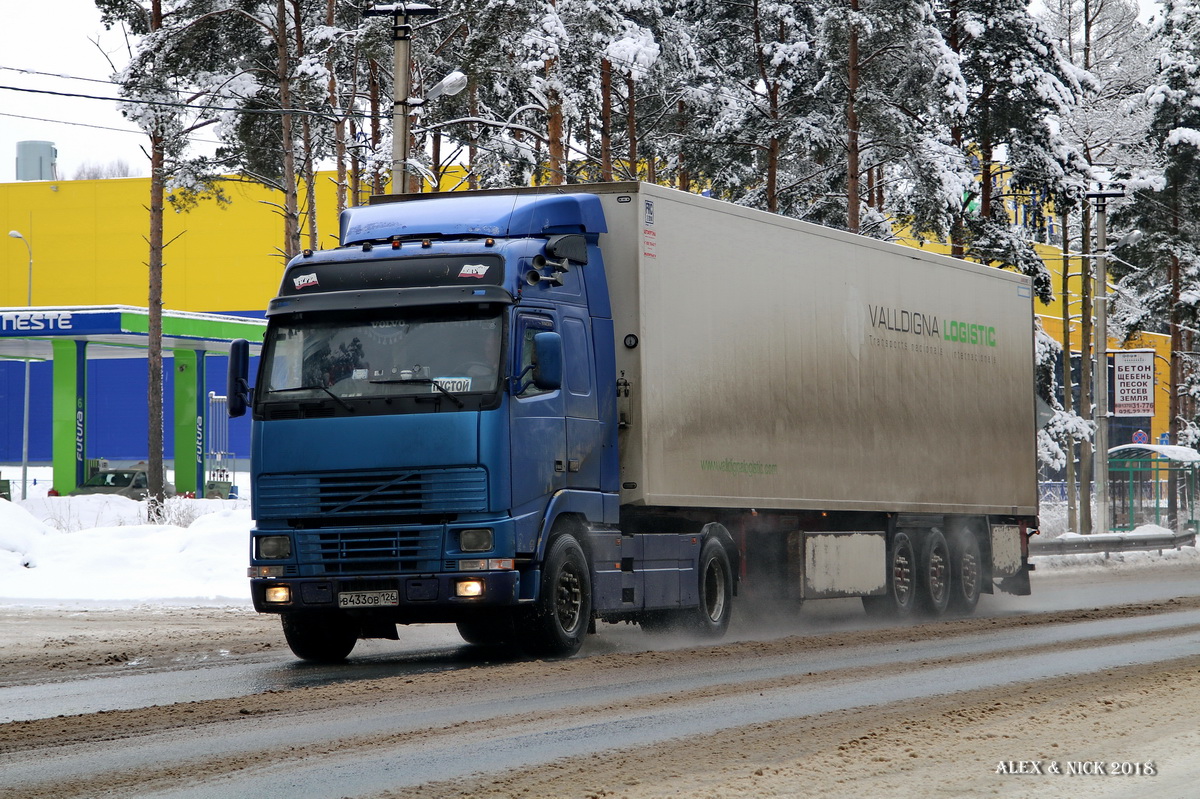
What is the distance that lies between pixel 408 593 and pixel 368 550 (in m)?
0.47

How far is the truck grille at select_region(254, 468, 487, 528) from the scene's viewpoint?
1176cm

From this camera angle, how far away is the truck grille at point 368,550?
38.9ft

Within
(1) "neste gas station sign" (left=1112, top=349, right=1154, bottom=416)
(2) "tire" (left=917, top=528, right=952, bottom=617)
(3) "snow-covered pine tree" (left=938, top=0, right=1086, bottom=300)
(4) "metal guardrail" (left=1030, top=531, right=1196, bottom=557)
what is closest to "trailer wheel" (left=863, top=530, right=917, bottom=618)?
(2) "tire" (left=917, top=528, right=952, bottom=617)

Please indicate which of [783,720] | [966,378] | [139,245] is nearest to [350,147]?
[966,378]

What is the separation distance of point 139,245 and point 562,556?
62879 millimetres

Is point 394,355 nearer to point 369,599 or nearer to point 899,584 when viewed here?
point 369,599

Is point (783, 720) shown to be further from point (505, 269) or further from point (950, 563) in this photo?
point (950, 563)

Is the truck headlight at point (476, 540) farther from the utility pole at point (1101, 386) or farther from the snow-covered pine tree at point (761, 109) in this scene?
the utility pole at point (1101, 386)

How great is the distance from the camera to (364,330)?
1211cm

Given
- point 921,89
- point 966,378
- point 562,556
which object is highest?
point 921,89

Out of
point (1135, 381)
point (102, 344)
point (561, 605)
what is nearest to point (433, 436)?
point (561, 605)

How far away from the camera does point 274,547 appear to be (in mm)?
12297

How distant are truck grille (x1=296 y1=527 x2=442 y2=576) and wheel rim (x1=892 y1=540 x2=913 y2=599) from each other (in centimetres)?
791

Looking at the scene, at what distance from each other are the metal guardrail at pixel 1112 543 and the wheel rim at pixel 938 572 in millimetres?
9229
